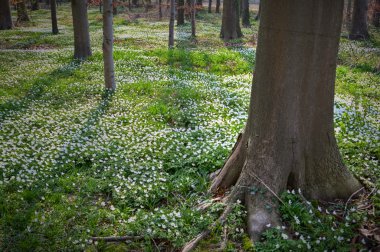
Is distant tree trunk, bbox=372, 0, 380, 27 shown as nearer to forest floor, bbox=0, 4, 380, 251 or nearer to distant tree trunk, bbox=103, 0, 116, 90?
forest floor, bbox=0, 4, 380, 251

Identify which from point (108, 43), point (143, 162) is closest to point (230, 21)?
point (108, 43)

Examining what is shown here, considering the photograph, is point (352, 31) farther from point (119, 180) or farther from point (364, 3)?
point (119, 180)

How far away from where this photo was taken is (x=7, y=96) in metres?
11.3

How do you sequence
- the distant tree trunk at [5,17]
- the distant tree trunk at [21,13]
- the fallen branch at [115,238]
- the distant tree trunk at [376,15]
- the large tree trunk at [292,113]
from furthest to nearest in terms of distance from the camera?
the distant tree trunk at [21,13] < the distant tree trunk at [376,15] < the distant tree trunk at [5,17] < the fallen branch at [115,238] < the large tree trunk at [292,113]

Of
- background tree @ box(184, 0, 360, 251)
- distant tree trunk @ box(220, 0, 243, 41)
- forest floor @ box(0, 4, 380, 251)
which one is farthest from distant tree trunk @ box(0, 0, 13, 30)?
background tree @ box(184, 0, 360, 251)

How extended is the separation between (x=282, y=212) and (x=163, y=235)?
1744 mm

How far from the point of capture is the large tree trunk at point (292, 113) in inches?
186

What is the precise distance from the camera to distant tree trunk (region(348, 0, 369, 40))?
24875 mm

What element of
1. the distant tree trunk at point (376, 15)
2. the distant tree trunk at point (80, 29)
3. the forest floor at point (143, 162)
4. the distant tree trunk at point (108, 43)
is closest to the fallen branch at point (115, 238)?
the forest floor at point (143, 162)

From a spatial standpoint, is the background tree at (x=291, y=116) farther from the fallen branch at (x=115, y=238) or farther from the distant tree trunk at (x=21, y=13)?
the distant tree trunk at (x=21, y=13)

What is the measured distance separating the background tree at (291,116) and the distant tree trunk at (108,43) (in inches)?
314

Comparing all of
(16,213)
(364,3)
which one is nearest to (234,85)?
(16,213)

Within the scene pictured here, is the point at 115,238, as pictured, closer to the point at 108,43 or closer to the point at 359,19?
the point at 108,43

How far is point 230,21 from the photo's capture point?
27.5 meters
